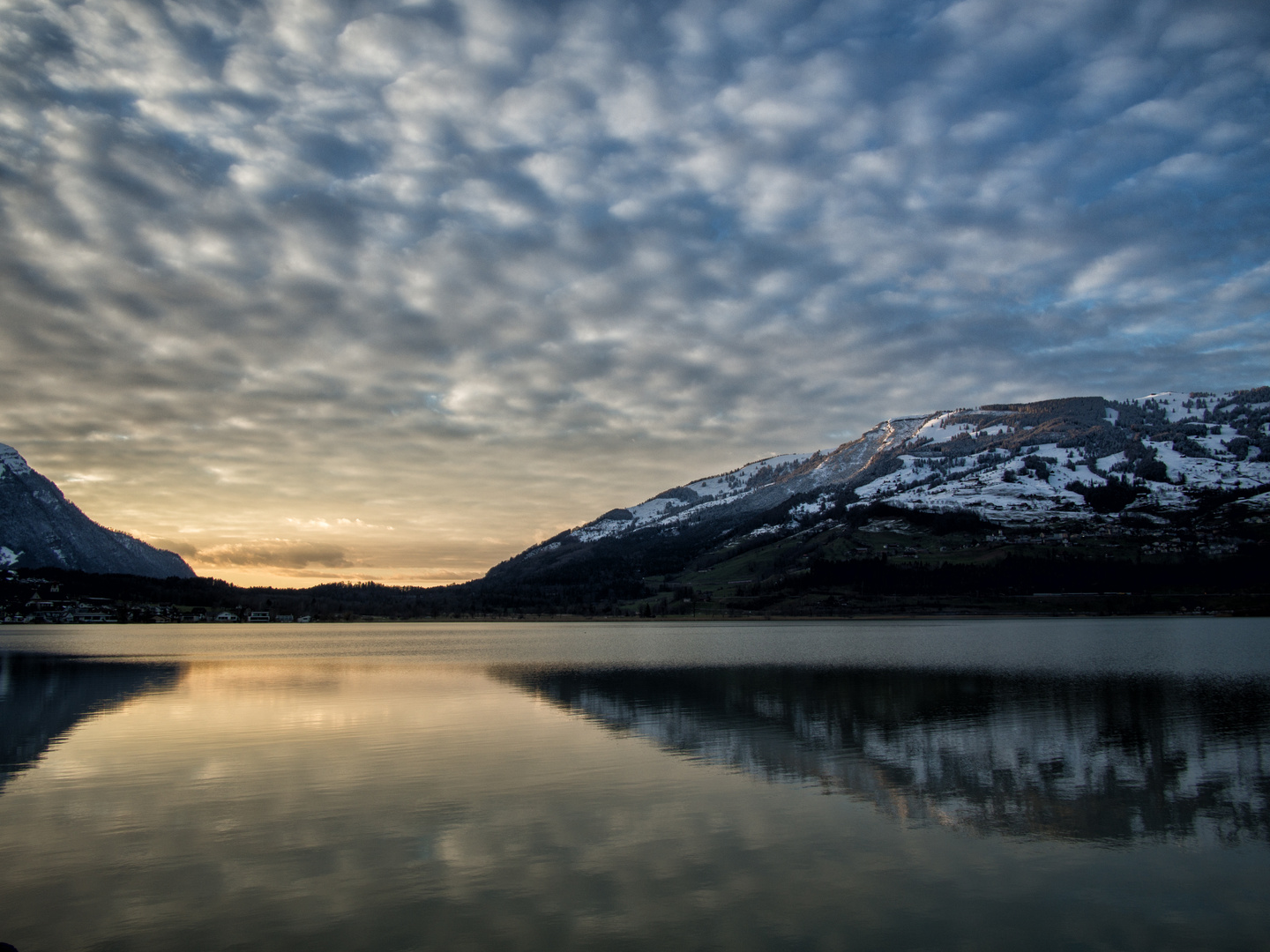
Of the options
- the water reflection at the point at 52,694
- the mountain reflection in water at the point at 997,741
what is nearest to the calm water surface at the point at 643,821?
the mountain reflection in water at the point at 997,741

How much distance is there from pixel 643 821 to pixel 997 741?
801 inches

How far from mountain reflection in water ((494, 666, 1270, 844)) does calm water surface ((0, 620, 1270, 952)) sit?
0.22m

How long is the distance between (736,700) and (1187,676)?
3971cm

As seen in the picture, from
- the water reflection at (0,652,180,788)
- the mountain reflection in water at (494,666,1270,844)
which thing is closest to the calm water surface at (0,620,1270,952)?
the mountain reflection in water at (494,666,1270,844)

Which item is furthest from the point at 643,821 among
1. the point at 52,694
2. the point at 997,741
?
the point at 52,694

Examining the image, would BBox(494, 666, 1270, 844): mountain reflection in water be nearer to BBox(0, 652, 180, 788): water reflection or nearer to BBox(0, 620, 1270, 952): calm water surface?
BBox(0, 620, 1270, 952): calm water surface

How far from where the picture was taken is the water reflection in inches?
1411

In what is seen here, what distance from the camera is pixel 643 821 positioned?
23.1m

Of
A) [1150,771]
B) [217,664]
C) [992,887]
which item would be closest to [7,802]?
[992,887]

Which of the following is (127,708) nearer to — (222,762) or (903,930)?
(222,762)

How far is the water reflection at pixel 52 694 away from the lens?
3584 cm

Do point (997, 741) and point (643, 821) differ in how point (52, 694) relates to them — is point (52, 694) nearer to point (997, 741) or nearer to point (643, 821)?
point (643, 821)

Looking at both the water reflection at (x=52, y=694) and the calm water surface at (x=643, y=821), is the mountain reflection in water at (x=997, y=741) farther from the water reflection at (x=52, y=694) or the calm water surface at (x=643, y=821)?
the water reflection at (x=52, y=694)

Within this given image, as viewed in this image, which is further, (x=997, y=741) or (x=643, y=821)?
(x=997, y=741)
